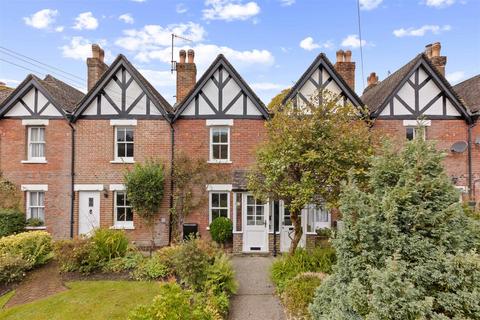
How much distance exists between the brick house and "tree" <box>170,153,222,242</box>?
525cm

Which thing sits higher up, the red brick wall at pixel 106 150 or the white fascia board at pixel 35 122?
the white fascia board at pixel 35 122

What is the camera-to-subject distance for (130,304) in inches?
278

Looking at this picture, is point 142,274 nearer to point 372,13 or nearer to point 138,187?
point 138,187

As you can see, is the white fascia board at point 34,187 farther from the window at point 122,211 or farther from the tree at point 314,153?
the tree at point 314,153

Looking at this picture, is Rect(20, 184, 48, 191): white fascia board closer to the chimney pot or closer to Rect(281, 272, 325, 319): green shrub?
the chimney pot

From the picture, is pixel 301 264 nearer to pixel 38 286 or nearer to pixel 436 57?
pixel 38 286

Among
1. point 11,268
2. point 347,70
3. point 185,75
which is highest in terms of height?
point 347,70

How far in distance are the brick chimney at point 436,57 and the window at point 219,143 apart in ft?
37.9

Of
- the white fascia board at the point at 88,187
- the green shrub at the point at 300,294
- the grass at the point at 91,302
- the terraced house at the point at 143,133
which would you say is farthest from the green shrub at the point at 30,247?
the green shrub at the point at 300,294

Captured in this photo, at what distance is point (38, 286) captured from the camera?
326 inches

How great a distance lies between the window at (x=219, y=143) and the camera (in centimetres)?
1309

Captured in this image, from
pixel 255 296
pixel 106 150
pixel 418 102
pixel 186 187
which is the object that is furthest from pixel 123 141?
pixel 418 102

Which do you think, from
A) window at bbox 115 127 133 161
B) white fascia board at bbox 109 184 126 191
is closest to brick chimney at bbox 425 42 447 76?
window at bbox 115 127 133 161

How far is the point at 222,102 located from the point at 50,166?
29.4ft
